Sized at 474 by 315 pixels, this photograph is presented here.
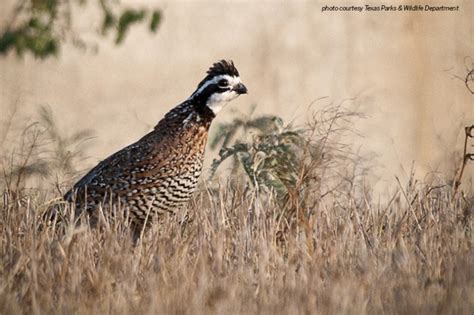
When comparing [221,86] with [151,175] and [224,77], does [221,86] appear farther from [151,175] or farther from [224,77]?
[151,175]

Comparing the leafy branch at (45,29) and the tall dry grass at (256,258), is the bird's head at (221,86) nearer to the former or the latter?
the tall dry grass at (256,258)

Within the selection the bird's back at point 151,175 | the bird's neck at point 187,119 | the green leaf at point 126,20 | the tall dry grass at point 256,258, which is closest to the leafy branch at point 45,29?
the green leaf at point 126,20

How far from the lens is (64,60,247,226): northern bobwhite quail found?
7594mm

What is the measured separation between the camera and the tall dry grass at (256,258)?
5.63 meters

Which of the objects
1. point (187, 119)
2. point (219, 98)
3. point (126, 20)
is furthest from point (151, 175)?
point (126, 20)

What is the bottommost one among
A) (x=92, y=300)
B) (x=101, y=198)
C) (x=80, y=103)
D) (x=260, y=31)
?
(x=92, y=300)

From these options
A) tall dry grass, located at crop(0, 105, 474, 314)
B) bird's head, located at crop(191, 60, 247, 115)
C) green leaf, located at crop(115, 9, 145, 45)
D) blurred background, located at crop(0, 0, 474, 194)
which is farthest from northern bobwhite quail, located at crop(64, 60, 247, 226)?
blurred background, located at crop(0, 0, 474, 194)

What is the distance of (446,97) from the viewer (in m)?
13.0

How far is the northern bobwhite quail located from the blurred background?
13.8ft

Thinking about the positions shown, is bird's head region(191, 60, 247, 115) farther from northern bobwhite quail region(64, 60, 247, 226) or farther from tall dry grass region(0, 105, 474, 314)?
tall dry grass region(0, 105, 474, 314)

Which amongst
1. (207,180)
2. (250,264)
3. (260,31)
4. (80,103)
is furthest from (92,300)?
(260,31)

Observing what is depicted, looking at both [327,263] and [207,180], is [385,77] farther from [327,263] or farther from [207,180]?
[327,263]

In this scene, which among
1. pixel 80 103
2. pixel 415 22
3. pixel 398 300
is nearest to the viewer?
pixel 398 300

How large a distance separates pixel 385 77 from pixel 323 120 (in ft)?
21.2
